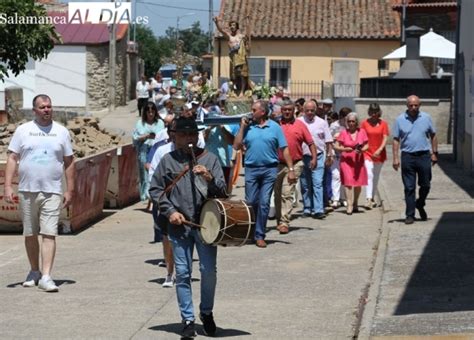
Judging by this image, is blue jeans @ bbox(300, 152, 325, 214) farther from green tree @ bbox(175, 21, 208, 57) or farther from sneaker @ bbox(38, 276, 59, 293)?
green tree @ bbox(175, 21, 208, 57)

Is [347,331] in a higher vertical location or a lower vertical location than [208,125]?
lower

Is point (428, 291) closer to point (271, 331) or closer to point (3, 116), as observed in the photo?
point (271, 331)

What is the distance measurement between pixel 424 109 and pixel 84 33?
57.4 ft

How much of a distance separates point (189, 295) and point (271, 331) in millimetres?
836

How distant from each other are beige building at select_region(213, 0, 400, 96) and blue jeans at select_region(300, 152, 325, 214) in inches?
1339

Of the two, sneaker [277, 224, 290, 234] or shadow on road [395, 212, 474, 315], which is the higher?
shadow on road [395, 212, 474, 315]

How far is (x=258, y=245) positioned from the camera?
576 inches

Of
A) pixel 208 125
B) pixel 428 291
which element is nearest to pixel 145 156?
pixel 208 125

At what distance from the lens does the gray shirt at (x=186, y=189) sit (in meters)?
9.37

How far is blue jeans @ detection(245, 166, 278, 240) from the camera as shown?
576 inches

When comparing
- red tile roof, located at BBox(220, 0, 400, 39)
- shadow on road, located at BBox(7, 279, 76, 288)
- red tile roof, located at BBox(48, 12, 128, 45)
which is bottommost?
shadow on road, located at BBox(7, 279, 76, 288)

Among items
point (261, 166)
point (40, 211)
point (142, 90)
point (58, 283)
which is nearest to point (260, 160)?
point (261, 166)

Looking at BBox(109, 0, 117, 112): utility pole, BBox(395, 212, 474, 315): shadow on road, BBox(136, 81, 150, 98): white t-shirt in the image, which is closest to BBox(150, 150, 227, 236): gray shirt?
BBox(395, 212, 474, 315): shadow on road

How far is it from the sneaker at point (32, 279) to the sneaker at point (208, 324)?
300cm
